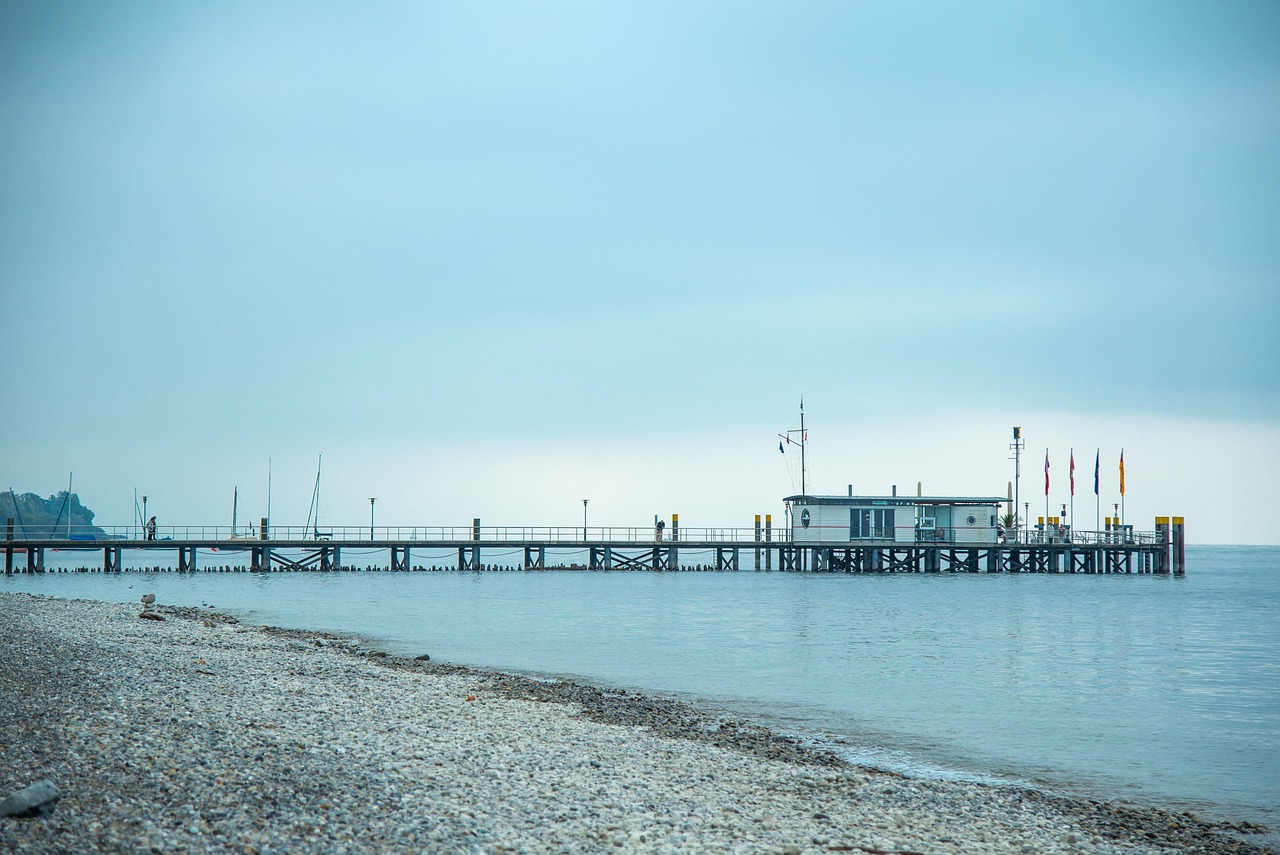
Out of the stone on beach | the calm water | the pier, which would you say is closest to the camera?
the stone on beach

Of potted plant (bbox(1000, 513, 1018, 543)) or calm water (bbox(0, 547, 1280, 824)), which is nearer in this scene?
calm water (bbox(0, 547, 1280, 824))

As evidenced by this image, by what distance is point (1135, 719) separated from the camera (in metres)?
17.0

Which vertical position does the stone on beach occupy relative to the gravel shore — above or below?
above

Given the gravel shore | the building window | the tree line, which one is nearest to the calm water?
the gravel shore

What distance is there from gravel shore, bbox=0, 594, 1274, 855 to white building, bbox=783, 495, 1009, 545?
4527 cm

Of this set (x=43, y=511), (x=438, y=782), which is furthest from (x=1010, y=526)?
(x=43, y=511)

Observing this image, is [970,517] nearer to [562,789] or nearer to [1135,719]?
[1135,719]

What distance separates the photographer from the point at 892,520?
A: 59.5 m

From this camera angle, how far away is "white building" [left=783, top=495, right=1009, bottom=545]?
59344 millimetres

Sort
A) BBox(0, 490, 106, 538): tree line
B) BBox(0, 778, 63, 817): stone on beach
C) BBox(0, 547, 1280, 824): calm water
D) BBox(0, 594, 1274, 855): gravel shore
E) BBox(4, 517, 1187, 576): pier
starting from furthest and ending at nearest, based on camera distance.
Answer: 1. BBox(0, 490, 106, 538): tree line
2. BBox(4, 517, 1187, 576): pier
3. BBox(0, 547, 1280, 824): calm water
4. BBox(0, 594, 1274, 855): gravel shore
5. BBox(0, 778, 63, 817): stone on beach

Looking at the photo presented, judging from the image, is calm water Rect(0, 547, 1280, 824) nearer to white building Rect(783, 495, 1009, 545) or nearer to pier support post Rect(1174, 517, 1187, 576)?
white building Rect(783, 495, 1009, 545)

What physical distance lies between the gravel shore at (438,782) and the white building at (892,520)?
45.3 meters

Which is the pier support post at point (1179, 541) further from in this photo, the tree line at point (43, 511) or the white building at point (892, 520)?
the tree line at point (43, 511)

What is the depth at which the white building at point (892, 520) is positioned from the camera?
59344 mm
